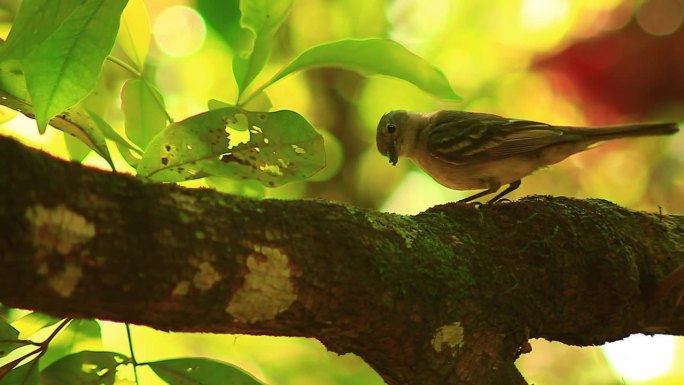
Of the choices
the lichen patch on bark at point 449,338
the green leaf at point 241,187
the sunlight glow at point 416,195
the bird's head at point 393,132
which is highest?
the sunlight glow at point 416,195

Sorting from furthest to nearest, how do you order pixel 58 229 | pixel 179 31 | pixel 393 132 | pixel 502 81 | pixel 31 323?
pixel 502 81 → pixel 179 31 → pixel 393 132 → pixel 31 323 → pixel 58 229

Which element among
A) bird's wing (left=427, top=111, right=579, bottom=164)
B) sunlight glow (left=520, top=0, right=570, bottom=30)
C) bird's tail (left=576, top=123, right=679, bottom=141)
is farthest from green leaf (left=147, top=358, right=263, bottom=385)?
sunlight glow (left=520, top=0, right=570, bottom=30)

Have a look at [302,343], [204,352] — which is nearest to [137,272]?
[204,352]

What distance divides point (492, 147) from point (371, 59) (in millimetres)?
1261

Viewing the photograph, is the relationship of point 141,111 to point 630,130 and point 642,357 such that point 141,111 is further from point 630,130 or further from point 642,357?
point 642,357

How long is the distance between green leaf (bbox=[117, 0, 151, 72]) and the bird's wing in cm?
144

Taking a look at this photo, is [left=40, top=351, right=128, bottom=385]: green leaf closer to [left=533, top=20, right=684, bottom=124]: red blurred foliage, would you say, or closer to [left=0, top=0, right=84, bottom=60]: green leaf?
[left=0, top=0, right=84, bottom=60]: green leaf

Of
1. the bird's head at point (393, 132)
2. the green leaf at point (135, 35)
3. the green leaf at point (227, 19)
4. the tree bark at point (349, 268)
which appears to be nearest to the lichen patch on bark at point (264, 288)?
the tree bark at point (349, 268)

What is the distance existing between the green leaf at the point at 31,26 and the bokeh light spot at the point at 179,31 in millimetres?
2604

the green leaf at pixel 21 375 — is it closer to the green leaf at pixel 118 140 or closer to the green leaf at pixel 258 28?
the green leaf at pixel 118 140

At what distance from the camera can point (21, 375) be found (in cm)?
147

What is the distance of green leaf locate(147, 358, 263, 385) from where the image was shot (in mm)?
1567

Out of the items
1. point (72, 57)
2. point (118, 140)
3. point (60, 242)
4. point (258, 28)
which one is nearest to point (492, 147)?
point (258, 28)

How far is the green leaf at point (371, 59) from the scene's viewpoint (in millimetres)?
1719
